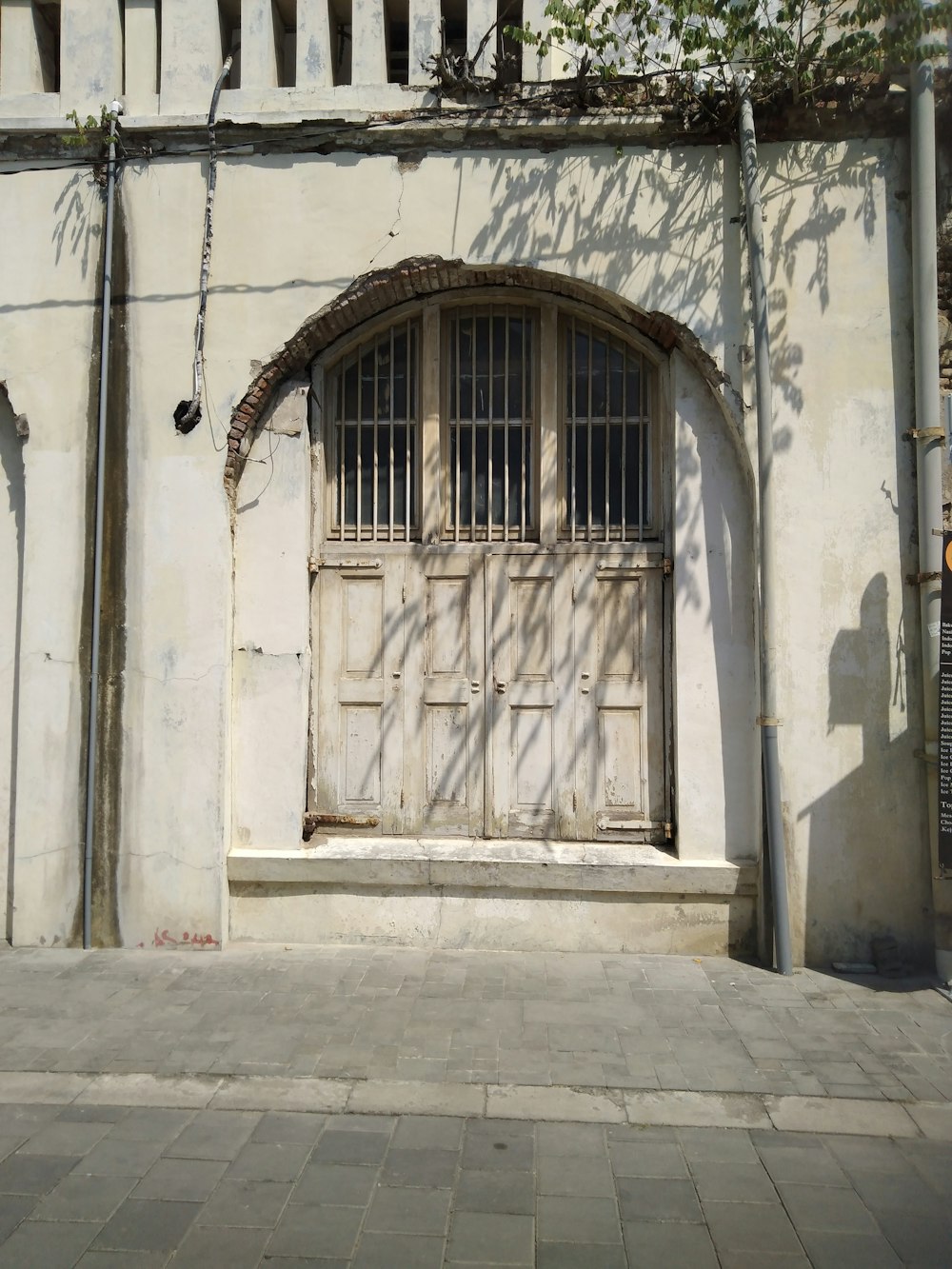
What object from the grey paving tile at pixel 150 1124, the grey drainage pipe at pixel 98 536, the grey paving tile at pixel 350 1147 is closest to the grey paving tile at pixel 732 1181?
the grey paving tile at pixel 350 1147

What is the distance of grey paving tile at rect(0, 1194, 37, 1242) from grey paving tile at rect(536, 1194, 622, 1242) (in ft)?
5.68

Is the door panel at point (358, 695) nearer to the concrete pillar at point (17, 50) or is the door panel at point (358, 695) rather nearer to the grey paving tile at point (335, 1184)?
the grey paving tile at point (335, 1184)

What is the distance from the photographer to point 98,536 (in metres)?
5.78

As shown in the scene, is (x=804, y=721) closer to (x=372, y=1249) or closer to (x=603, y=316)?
(x=603, y=316)

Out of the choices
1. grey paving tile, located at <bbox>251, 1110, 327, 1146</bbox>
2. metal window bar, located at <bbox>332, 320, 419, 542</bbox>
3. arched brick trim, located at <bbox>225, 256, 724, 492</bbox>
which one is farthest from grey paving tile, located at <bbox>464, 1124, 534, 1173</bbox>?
arched brick trim, located at <bbox>225, 256, 724, 492</bbox>

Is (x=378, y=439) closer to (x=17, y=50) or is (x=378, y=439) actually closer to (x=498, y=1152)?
(x=17, y=50)

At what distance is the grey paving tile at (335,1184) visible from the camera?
10.6 feet

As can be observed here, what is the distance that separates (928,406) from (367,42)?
414 centimetres

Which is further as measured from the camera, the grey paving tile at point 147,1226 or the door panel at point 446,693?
the door panel at point 446,693

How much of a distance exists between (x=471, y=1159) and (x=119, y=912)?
3.14 metres

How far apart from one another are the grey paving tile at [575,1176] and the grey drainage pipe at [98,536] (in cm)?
349

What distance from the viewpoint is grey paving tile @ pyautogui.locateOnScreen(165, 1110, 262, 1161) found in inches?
139

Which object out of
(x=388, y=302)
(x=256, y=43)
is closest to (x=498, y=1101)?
(x=388, y=302)

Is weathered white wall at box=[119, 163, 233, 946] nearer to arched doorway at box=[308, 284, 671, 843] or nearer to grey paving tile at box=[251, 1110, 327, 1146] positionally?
arched doorway at box=[308, 284, 671, 843]
